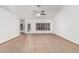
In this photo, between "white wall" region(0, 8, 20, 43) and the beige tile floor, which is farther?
"white wall" region(0, 8, 20, 43)

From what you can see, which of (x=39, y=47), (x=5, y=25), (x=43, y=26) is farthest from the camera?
(x=43, y=26)

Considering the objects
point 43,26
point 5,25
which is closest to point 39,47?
point 5,25

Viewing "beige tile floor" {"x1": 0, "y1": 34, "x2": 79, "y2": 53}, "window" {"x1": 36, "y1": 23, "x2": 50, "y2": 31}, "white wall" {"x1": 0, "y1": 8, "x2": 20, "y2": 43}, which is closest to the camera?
"beige tile floor" {"x1": 0, "y1": 34, "x2": 79, "y2": 53}

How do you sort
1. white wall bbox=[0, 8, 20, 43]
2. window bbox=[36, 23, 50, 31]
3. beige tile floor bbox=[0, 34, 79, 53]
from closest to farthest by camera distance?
beige tile floor bbox=[0, 34, 79, 53], white wall bbox=[0, 8, 20, 43], window bbox=[36, 23, 50, 31]

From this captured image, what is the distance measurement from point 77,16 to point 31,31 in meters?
10.4

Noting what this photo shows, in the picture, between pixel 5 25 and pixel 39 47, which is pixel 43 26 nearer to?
pixel 5 25

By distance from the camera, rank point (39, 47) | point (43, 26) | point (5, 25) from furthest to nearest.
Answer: point (43, 26), point (5, 25), point (39, 47)

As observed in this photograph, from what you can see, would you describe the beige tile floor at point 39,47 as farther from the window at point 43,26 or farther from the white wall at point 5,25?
the window at point 43,26

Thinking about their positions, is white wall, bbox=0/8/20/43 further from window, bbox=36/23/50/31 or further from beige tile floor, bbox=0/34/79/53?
window, bbox=36/23/50/31

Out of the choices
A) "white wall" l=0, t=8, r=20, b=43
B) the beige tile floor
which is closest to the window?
"white wall" l=0, t=8, r=20, b=43

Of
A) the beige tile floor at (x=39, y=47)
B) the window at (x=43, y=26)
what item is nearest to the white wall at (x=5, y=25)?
the beige tile floor at (x=39, y=47)
